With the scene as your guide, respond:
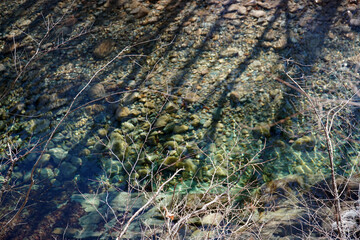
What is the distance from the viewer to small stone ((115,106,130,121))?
4570mm

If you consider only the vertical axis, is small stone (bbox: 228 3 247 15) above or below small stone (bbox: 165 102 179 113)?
above

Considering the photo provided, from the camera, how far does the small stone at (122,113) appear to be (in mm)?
4570

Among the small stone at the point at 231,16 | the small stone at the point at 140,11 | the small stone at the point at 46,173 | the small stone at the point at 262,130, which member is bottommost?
the small stone at the point at 262,130

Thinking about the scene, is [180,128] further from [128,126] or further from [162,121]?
[128,126]

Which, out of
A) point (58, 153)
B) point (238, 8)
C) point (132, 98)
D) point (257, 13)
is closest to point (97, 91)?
point (132, 98)

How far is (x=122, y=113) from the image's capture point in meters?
4.60

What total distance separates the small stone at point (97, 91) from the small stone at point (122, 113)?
0.48 m

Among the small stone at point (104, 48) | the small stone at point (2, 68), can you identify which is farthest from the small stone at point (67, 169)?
the small stone at point (2, 68)

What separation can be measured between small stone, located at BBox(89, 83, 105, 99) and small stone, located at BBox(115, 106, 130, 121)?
476 millimetres

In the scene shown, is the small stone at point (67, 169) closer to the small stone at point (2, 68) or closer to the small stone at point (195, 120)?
the small stone at point (195, 120)

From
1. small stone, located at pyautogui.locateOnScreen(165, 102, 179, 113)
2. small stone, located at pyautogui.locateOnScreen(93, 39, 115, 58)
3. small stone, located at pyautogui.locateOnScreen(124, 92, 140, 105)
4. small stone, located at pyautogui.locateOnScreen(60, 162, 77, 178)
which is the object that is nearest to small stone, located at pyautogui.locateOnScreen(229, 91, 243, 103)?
small stone, located at pyautogui.locateOnScreen(165, 102, 179, 113)

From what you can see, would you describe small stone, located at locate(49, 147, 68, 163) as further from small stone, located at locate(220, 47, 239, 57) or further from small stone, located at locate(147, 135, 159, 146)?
small stone, located at locate(220, 47, 239, 57)

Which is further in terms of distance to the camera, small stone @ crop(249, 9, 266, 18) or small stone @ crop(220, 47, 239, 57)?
small stone @ crop(249, 9, 266, 18)


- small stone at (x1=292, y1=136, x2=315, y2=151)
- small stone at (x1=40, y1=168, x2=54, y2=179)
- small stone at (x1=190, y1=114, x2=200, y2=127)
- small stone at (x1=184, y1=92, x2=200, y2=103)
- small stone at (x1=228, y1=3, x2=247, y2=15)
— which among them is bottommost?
small stone at (x1=292, y1=136, x2=315, y2=151)
